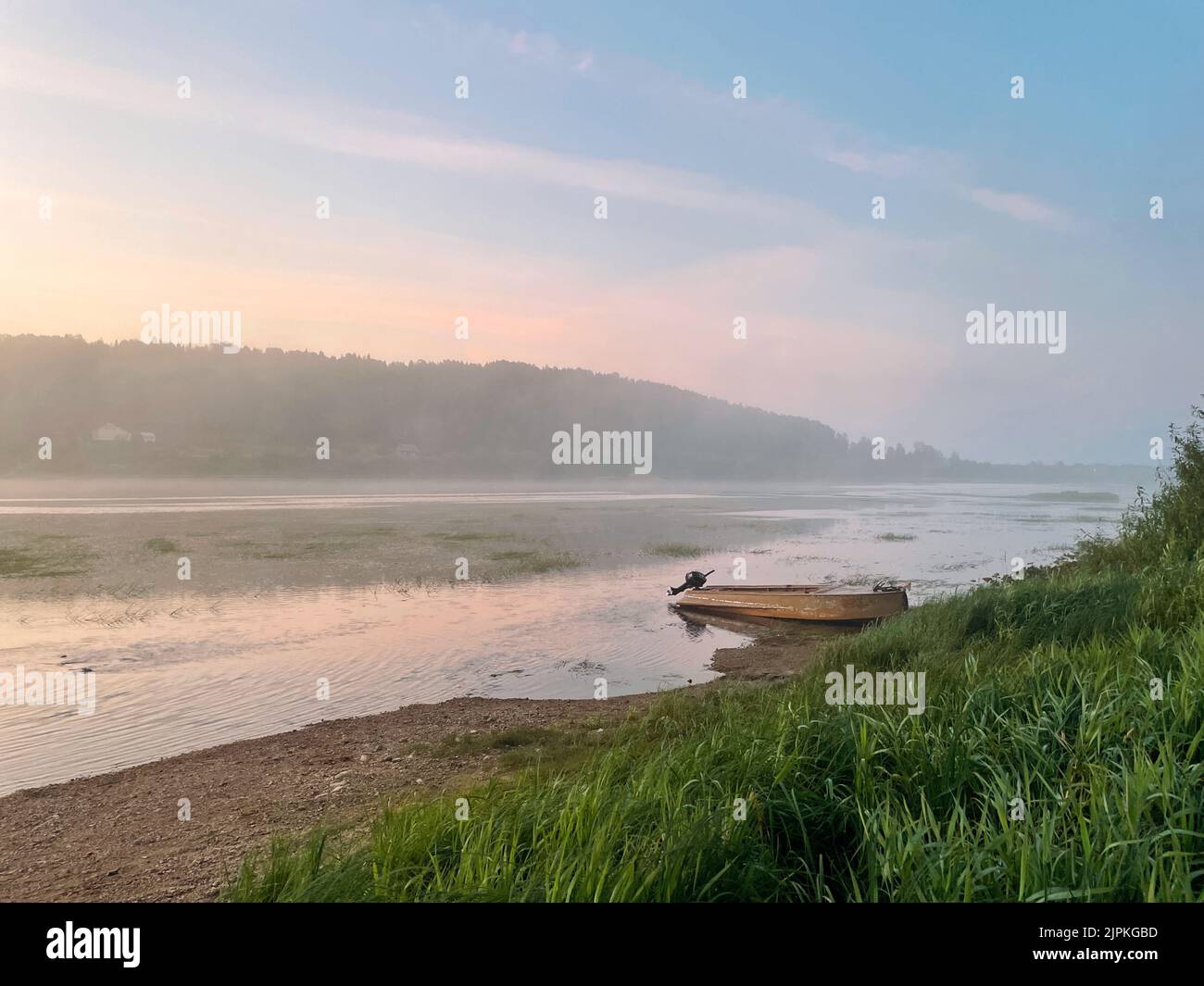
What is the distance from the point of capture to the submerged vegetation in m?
3.73

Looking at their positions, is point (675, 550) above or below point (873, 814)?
below

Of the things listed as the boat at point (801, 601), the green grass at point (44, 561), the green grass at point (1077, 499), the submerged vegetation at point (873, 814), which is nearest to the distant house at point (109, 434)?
the green grass at point (44, 561)

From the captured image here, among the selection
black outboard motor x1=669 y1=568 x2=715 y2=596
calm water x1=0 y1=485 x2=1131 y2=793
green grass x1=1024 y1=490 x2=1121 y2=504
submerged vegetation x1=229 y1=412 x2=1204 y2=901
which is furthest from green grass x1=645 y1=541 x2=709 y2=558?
green grass x1=1024 y1=490 x2=1121 y2=504

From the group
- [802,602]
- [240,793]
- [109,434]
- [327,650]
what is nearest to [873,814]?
[240,793]

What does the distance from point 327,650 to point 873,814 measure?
595 inches

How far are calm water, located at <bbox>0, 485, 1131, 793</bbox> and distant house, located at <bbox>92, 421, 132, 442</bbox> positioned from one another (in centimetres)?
8959

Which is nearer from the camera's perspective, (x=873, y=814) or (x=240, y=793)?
(x=873, y=814)

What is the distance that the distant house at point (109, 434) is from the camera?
97062mm

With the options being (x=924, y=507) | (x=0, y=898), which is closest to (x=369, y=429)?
(x=924, y=507)

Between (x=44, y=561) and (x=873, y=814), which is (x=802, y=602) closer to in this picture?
(x=873, y=814)

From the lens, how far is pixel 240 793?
892 centimetres

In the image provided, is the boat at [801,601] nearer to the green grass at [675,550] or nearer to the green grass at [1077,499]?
the green grass at [675,550]

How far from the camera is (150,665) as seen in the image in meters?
15.5
